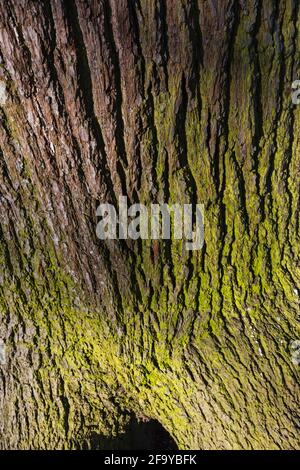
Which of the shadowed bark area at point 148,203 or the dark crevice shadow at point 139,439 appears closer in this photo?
the shadowed bark area at point 148,203

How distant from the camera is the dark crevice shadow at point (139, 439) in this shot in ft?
6.76

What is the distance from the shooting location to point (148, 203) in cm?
166

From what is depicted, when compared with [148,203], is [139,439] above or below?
below

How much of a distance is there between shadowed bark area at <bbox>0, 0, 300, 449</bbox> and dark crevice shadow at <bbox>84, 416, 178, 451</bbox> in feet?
0.09

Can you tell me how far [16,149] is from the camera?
154 centimetres

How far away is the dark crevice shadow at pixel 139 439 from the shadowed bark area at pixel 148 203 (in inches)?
1.1

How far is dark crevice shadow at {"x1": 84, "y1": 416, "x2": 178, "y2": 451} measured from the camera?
2.06 metres

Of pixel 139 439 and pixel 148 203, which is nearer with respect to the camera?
pixel 148 203

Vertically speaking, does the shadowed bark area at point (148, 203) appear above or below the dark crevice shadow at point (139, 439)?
above

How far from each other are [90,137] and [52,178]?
0.70 feet

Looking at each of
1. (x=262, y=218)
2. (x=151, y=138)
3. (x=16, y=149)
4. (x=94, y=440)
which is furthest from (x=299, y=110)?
(x=94, y=440)

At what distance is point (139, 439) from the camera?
222cm

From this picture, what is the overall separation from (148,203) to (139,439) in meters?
1.24
